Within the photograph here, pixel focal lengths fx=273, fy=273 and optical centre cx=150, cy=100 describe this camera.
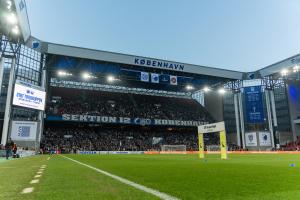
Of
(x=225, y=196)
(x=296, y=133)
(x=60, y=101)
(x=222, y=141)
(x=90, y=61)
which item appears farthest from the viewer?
(x=296, y=133)

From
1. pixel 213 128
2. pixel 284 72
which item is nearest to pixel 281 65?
pixel 284 72

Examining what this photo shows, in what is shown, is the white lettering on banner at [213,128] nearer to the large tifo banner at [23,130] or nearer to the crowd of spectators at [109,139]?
the large tifo banner at [23,130]

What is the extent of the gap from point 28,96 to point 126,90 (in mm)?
27498

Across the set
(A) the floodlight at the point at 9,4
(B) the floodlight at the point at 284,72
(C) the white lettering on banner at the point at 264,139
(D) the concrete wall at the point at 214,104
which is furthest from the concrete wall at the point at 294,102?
(A) the floodlight at the point at 9,4

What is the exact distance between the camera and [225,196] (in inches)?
150

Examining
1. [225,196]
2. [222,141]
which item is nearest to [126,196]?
[225,196]

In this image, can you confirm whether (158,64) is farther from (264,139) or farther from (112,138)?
(264,139)

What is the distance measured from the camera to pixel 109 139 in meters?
54.1

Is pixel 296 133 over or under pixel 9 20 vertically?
under

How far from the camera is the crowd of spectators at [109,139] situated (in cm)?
4972

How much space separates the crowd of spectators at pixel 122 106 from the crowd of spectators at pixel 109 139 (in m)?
4.27

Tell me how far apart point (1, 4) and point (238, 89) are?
4538 cm

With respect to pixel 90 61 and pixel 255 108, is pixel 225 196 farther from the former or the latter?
pixel 255 108

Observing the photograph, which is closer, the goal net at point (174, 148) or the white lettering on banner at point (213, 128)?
the white lettering on banner at point (213, 128)
